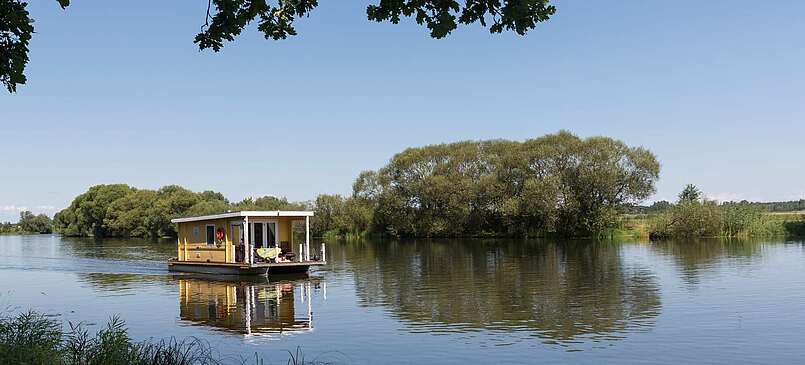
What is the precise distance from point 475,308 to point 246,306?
7231 mm

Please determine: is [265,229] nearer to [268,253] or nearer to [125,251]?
[268,253]

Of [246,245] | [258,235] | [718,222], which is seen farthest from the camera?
[718,222]

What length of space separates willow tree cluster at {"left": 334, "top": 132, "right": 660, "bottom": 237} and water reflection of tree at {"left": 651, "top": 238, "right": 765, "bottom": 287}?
10918mm

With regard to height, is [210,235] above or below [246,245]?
above

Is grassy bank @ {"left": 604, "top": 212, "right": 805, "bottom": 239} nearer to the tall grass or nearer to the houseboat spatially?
the tall grass

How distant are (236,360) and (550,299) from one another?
11.7 meters

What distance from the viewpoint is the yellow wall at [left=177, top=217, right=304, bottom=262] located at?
33375 millimetres

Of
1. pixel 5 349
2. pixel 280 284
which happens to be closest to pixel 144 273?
pixel 280 284

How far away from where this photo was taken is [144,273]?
3684 cm

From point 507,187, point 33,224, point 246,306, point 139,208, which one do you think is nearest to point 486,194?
point 507,187

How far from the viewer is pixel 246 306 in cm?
2272

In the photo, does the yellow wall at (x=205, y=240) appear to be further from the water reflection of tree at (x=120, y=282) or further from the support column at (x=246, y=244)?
the water reflection of tree at (x=120, y=282)

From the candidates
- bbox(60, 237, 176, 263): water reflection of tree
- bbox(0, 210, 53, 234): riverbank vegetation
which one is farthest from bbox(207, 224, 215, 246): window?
bbox(0, 210, 53, 234): riverbank vegetation

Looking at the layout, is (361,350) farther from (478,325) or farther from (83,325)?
(83,325)
